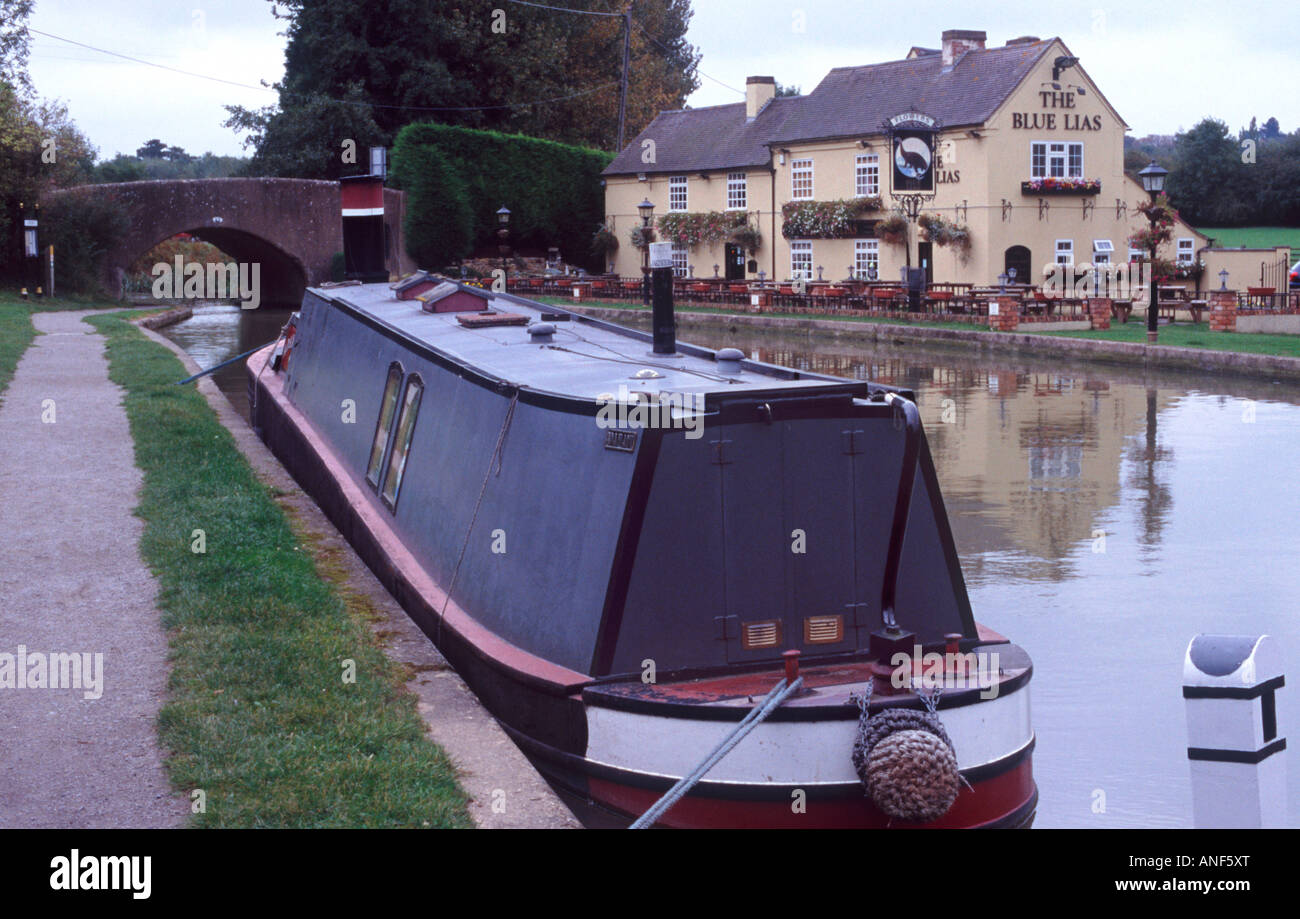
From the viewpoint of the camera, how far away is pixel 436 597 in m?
7.08

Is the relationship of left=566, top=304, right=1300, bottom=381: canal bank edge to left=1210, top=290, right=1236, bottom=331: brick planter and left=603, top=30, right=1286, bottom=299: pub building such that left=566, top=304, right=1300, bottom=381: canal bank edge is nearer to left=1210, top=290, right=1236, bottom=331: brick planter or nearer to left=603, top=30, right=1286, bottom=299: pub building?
left=1210, top=290, right=1236, bottom=331: brick planter

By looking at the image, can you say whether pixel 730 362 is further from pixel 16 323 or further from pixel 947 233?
pixel 947 233

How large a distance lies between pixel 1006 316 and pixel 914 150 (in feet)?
38.3

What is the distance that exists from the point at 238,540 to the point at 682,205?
1547 inches

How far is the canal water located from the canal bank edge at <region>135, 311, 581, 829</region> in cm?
223

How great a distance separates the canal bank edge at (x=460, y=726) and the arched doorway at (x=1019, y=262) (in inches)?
1188

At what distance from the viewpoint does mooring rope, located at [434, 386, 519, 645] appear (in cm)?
656

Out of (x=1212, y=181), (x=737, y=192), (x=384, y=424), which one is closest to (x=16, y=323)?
(x=384, y=424)

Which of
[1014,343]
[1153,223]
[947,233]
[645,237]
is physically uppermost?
[645,237]

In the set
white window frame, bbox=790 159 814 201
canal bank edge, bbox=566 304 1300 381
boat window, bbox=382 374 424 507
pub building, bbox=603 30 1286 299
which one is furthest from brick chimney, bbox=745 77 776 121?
boat window, bbox=382 374 424 507

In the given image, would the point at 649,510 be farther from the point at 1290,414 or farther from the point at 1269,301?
the point at 1269,301

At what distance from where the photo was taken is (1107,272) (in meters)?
36.4

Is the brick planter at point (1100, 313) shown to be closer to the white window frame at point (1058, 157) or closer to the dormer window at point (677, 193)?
the white window frame at point (1058, 157)
